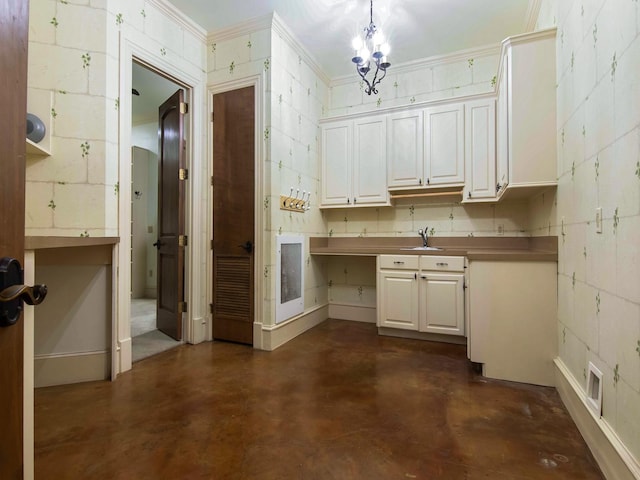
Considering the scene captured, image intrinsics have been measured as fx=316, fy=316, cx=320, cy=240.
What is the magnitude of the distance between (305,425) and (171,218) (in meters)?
2.29

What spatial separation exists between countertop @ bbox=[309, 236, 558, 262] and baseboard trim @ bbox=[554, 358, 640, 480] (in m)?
0.74

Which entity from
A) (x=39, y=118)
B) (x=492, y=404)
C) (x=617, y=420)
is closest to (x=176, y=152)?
(x=39, y=118)

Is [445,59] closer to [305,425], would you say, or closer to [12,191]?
[305,425]

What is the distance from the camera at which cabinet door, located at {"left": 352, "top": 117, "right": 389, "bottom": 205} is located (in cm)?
343

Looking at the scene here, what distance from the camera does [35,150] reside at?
1886 mm

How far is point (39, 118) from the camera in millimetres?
1943

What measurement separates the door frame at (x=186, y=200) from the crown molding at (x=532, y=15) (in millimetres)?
2900

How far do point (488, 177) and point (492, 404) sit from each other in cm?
204

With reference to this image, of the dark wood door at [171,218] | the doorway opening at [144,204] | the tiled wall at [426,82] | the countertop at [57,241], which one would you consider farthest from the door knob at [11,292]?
the doorway opening at [144,204]

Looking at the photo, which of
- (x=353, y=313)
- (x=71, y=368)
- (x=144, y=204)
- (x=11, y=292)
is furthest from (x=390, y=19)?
(x=144, y=204)

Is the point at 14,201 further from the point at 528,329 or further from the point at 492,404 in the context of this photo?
the point at 528,329

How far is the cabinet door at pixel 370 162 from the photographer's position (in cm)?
343

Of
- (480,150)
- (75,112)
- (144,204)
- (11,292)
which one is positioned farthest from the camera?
(144,204)

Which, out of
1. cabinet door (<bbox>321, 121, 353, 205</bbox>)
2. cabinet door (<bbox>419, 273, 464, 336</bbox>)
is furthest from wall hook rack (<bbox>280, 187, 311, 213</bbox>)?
cabinet door (<bbox>419, 273, 464, 336</bbox>)
